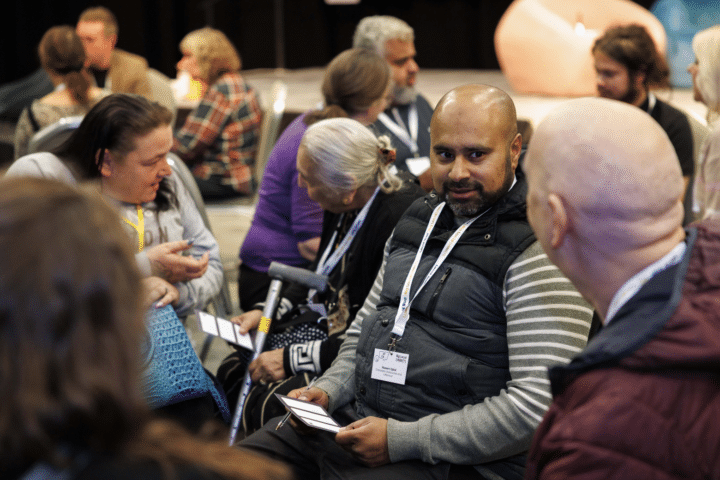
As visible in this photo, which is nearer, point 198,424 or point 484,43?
point 198,424

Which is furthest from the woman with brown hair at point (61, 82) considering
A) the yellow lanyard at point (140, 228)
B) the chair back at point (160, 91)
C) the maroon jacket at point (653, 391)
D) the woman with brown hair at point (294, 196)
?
the maroon jacket at point (653, 391)

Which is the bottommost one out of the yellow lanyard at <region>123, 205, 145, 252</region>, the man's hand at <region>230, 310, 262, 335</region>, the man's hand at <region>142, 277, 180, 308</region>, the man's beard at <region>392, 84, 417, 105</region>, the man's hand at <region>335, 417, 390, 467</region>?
the man's hand at <region>230, 310, 262, 335</region>

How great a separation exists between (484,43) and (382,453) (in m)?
10.6

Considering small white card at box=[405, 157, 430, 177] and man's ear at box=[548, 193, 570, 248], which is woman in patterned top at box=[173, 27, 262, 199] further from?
man's ear at box=[548, 193, 570, 248]

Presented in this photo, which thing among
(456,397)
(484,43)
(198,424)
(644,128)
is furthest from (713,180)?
(484,43)

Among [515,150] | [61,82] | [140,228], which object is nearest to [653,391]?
[515,150]

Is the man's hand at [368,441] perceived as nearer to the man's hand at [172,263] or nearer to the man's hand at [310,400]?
the man's hand at [310,400]

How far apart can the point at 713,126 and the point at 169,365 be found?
1.97m

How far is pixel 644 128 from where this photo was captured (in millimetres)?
1143

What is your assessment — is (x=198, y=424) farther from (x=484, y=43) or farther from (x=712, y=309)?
(x=484, y=43)

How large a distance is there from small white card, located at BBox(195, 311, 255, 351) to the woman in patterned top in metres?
1.95

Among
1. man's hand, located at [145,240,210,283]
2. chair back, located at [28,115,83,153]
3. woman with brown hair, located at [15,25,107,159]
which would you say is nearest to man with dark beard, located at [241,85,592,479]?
man's hand, located at [145,240,210,283]

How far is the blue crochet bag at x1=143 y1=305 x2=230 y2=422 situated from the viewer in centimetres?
198

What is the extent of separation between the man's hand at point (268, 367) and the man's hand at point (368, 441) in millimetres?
635
